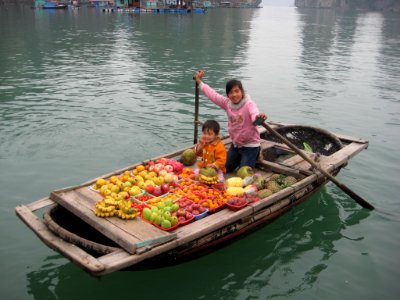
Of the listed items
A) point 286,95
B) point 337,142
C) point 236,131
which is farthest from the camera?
point 286,95

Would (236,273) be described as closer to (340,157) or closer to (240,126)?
(240,126)

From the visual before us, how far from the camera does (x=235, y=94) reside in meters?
6.70

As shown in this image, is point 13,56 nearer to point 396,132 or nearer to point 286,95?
point 286,95

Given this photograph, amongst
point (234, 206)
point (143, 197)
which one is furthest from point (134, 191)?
point (234, 206)

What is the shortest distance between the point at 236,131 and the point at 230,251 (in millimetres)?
2109

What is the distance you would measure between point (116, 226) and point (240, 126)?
3.01m

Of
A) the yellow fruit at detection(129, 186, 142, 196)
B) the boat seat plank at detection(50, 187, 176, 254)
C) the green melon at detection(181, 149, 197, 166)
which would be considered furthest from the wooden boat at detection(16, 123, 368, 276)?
the green melon at detection(181, 149, 197, 166)

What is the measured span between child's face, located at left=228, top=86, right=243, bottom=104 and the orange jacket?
29.4 inches

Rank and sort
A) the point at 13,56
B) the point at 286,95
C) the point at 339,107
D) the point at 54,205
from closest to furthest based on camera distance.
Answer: the point at 54,205 → the point at 339,107 → the point at 286,95 → the point at 13,56

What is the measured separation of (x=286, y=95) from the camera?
15641 millimetres

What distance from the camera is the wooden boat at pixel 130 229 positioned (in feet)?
14.5

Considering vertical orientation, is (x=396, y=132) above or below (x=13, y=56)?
below

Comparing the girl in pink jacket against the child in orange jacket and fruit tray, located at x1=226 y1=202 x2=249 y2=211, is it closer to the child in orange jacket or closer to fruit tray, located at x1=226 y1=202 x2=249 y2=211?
the child in orange jacket

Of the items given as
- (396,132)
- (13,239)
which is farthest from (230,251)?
(396,132)
